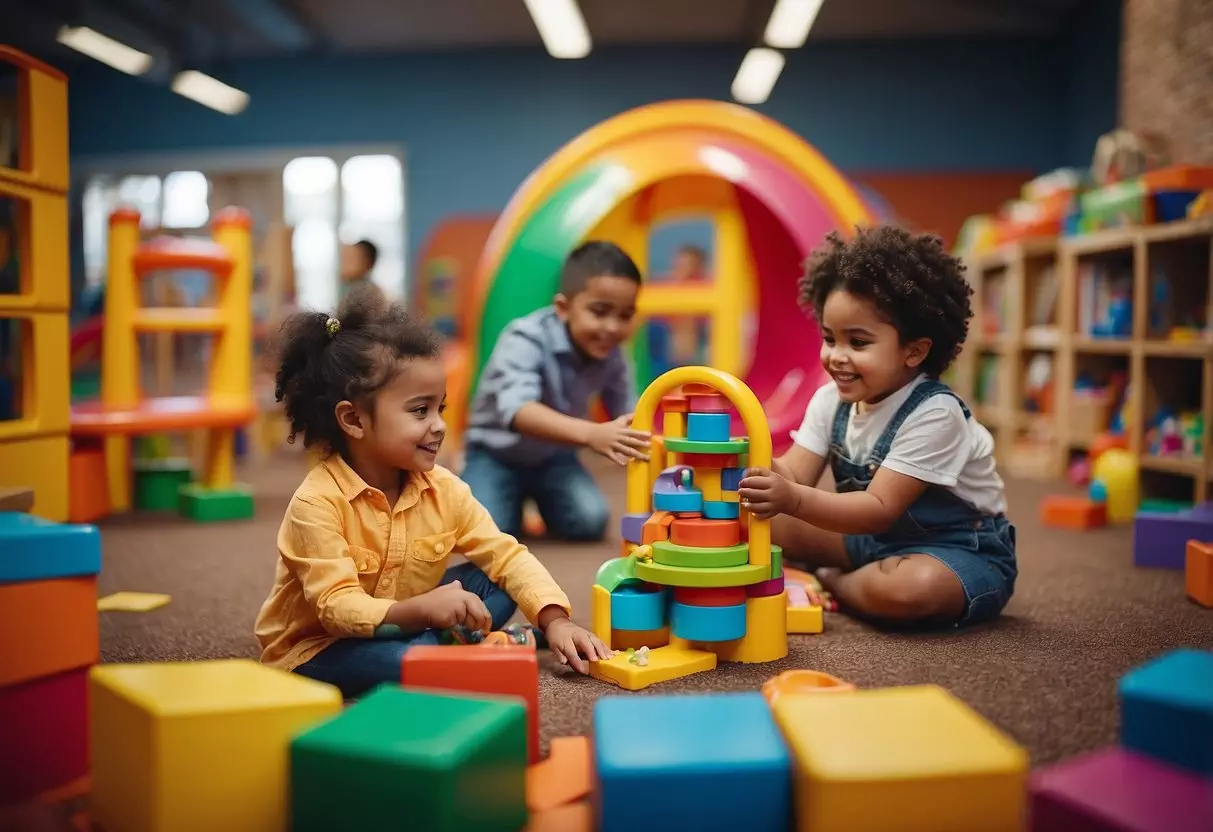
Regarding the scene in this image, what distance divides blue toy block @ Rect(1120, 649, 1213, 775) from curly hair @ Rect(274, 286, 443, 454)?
3.28 feet

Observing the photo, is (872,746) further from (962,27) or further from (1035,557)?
(962,27)

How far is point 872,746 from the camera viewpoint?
0.93 m

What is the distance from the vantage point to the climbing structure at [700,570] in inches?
59.5

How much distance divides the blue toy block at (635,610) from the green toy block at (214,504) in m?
2.01

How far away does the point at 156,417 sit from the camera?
3062mm

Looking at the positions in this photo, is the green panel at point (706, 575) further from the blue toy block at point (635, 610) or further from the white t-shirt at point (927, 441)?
the white t-shirt at point (927, 441)

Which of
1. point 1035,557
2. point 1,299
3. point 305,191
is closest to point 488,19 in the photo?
point 305,191

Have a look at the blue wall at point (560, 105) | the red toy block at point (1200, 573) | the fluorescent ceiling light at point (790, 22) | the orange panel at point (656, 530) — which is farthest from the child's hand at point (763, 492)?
the blue wall at point (560, 105)

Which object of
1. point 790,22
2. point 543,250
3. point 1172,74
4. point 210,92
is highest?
point 790,22

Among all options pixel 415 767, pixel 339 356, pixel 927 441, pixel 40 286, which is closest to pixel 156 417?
pixel 40 286

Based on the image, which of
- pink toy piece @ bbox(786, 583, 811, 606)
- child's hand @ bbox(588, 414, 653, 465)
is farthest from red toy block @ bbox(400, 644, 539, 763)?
pink toy piece @ bbox(786, 583, 811, 606)

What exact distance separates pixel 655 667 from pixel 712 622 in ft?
0.37

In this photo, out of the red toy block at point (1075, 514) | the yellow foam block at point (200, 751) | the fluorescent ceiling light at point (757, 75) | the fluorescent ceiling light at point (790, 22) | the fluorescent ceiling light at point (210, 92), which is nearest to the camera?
the yellow foam block at point (200, 751)

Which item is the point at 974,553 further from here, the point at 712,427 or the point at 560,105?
the point at 560,105
